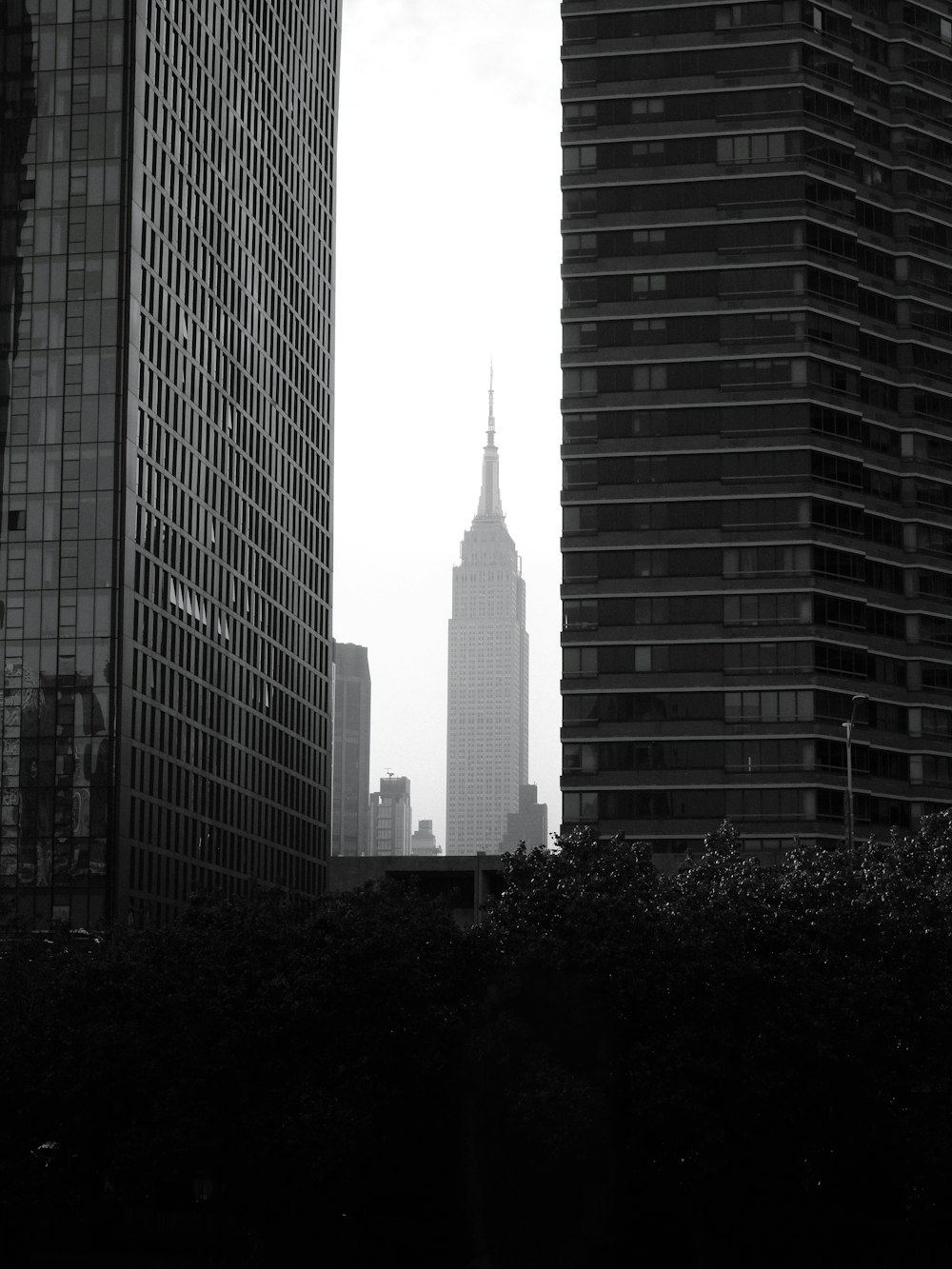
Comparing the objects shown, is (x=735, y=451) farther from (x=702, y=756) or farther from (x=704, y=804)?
(x=704, y=804)

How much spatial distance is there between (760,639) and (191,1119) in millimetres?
76978

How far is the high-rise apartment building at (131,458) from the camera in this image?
133125mm

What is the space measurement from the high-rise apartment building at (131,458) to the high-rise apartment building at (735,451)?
1269 inches

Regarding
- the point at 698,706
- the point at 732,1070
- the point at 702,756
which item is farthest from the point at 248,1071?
the point at 698,706

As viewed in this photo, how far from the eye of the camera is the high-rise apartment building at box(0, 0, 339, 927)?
13312 centimetres

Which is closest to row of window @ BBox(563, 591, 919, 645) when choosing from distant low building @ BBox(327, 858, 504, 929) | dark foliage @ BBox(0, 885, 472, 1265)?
distant low building @ BBox(327, 858, 504, 929)

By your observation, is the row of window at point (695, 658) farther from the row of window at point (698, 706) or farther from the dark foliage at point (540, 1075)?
the dark foliage at point (540, 1075)

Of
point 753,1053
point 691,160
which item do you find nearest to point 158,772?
point 691,160

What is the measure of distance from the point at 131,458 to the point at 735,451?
4295 cm

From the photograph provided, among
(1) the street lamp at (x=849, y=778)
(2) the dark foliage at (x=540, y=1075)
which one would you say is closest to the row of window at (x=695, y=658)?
(1) the street lamp at (x=849, y=778)

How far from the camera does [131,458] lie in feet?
451

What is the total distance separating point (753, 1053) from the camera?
186 feet

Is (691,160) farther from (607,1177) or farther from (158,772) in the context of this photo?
(607,1177)

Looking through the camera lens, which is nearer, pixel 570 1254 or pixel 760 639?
pixel 570 1254
